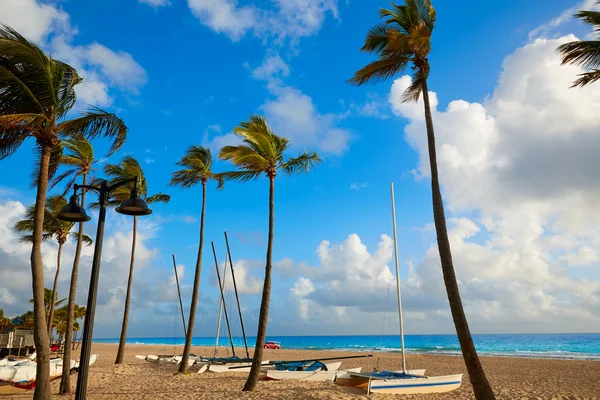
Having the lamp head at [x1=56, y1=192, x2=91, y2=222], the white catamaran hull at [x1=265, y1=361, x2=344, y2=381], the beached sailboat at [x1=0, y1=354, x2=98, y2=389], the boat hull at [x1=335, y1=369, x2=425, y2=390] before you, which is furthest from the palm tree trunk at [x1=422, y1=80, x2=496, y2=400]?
the beached sailboat at [x1=0, y1=354, x2=98, y2=389]

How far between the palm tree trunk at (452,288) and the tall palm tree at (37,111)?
8.42 meters

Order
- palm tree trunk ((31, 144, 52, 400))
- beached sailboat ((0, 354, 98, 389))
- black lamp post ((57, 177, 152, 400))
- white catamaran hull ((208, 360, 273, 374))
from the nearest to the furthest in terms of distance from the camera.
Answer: black lamp post ((57, 177, 152, 400)) < palm tree trunk ((31, 144, 52, 400)) < beached sailboat ((0, 354, 98, 389)) < white catamaran hull ((208, 360, 273, 374))

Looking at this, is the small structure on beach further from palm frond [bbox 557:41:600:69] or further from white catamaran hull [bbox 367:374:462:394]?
palm frond [bbox 557:41:600:69]

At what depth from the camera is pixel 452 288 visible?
360 inches

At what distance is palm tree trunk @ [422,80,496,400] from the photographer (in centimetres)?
842

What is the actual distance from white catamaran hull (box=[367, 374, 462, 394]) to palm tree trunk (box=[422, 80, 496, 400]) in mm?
4449

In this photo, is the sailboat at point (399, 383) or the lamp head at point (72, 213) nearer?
the lamp head at point (72, 213)

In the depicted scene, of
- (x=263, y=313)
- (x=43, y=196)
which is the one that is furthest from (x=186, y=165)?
(x=43, y=196)

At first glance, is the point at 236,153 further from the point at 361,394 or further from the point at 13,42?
the point at 361,394

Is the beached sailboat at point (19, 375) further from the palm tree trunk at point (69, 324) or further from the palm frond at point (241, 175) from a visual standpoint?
the palm frond at point (241, 175)

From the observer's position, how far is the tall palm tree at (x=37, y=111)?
329 inches

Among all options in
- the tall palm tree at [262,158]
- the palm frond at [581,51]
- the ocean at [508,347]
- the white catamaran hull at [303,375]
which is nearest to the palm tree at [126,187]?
the tall palm tree at [262,158]

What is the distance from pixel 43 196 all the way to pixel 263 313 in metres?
7.30

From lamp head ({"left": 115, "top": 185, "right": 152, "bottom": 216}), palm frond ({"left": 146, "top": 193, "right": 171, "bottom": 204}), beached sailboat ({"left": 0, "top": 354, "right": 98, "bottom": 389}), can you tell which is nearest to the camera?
lamp head ({"left": 115, "top": 185, "right": 152, "bottom": 216})
